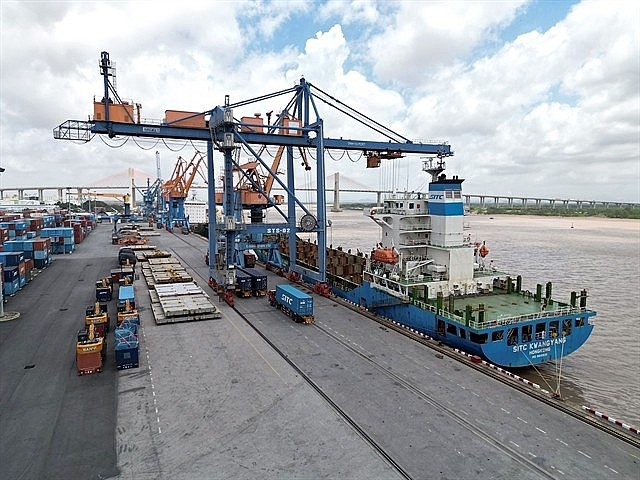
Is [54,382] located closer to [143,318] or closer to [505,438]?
[143,318]

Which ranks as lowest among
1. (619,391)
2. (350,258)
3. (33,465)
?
(619,391)

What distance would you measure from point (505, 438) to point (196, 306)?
19038 millimetres

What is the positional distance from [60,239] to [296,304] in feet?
154

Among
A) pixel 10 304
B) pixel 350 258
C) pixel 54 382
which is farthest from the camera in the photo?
pixel 350 258

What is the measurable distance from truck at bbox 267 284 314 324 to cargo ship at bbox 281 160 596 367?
5.33 m

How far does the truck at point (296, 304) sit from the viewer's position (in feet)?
79.5

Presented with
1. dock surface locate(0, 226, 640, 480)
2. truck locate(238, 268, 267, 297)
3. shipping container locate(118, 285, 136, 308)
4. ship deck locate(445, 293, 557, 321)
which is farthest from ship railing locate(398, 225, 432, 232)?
shipping container locate(118, 285, 136, 308)

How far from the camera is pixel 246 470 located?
36.3 ft

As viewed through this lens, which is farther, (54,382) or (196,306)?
(196,306)

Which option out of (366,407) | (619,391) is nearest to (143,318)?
(366,407)

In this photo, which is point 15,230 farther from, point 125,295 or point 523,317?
point 523,317

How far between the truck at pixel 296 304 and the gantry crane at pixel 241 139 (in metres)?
5.43

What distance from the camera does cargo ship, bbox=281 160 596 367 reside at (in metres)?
20.5

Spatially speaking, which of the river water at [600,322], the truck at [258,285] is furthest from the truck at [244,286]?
the river water at [600,322]
